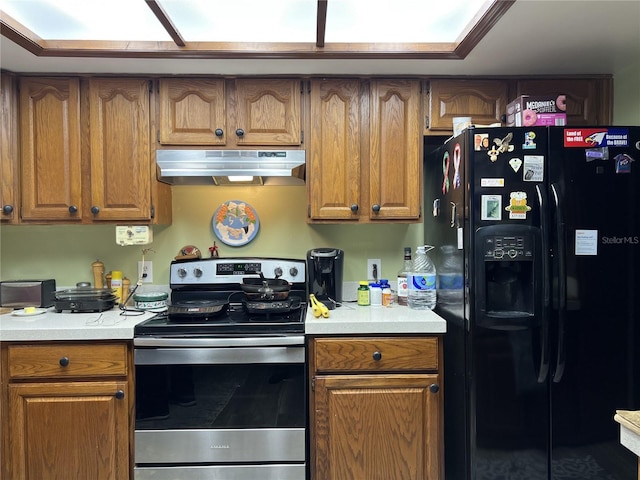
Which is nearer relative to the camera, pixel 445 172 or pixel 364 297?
pixel 445 172

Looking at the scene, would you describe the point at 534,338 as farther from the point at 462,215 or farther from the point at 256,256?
the point at 256,256

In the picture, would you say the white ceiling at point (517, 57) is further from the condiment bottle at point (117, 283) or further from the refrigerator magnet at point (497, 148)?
the condiment bottle at point (117, 283)

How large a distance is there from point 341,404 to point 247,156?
1261mm

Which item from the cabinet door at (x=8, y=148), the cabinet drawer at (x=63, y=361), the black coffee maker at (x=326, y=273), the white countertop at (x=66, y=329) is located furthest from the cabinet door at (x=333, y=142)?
the cabinet door at (x=8, y=148)

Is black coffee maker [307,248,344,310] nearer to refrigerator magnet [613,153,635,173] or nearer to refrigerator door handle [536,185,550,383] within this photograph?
refrigerator door handle [536,185,550,383]

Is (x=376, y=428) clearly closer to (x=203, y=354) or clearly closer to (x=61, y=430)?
(x=203, y=354)

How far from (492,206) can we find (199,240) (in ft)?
5.34

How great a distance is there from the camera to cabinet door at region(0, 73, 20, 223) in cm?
194

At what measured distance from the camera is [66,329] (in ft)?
5.47

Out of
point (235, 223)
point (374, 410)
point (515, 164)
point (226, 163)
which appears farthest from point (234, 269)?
point (515, 164)

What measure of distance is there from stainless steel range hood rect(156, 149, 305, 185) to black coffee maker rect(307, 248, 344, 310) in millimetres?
454

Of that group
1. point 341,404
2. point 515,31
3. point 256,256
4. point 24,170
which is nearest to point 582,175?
point 515,31

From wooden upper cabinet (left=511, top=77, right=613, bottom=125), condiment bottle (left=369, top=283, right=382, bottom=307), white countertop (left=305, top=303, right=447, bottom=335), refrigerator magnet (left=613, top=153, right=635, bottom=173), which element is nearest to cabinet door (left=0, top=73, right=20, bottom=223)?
white countertop (left=305, top=303, right=447, bottom=335)

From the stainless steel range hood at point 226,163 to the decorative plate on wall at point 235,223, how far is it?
39 centimetres
